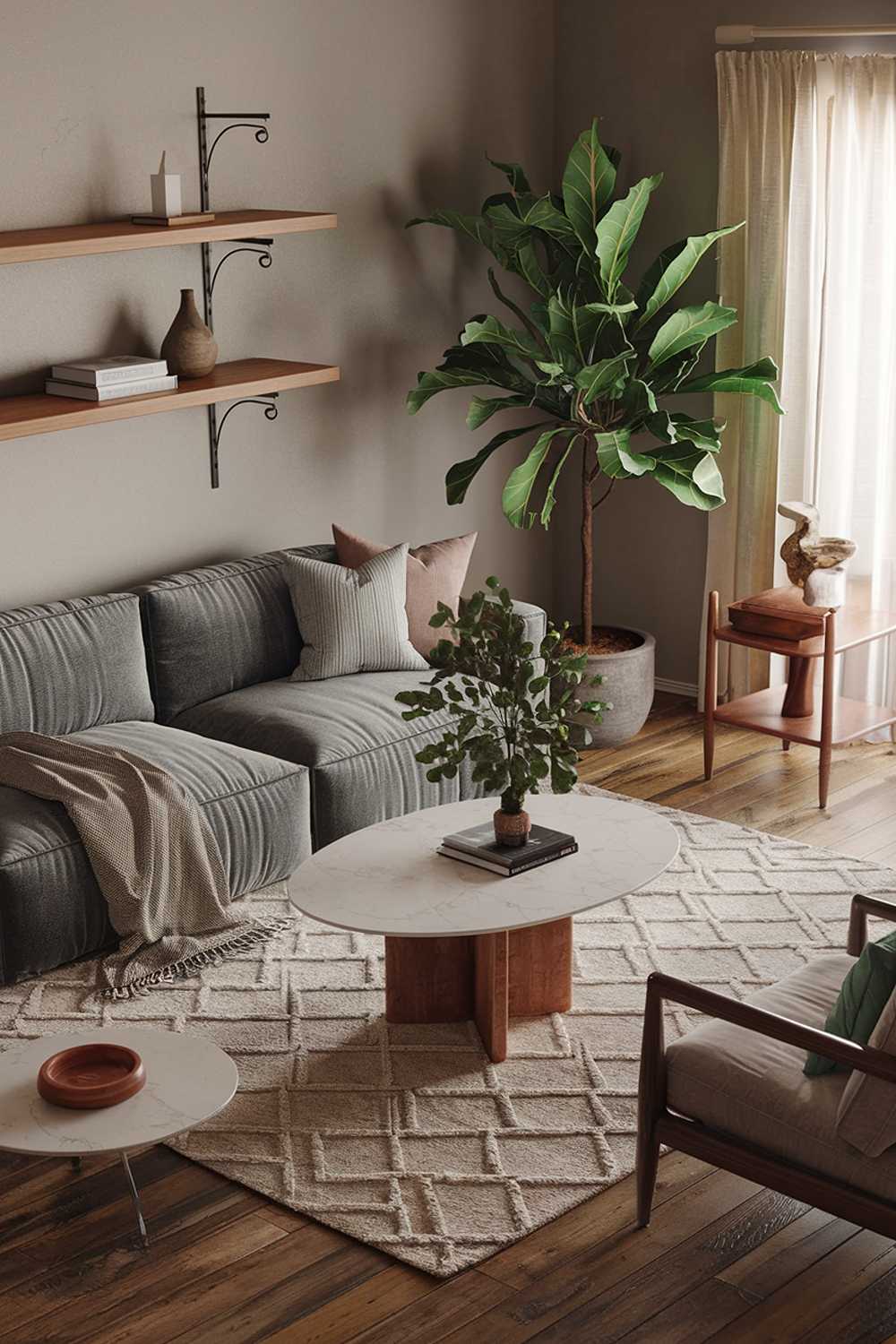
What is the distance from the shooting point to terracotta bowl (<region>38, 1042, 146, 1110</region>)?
9.62ft

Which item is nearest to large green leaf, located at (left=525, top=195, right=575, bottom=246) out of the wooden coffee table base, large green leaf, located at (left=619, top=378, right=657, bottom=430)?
large green leaf, located at (left=619, top=378, right=657, bottom=430)

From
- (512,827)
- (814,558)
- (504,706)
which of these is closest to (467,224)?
(814,558)

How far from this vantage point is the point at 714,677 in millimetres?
5406

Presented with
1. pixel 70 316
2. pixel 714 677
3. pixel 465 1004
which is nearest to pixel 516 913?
pixel 465 1004

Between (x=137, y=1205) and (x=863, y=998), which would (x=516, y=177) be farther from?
(x=137, y=1205)

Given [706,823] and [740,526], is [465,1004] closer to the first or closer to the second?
[706,823]

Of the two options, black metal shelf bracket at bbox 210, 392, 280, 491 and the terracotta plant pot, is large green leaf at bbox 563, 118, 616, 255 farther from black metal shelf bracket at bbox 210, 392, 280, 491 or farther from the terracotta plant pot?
the terracotta plant pot

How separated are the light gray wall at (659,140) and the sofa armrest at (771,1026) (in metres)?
3.49

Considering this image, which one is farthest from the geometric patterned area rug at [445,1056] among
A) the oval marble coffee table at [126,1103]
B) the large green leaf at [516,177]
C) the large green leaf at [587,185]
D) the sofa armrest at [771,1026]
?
the large green leaf at [516,177]

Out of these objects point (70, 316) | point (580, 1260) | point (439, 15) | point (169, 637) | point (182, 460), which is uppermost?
point (439, 15)

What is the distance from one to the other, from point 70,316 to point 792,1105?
10.7 feet

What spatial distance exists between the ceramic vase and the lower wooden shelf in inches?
80.1

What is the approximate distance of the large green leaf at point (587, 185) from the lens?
17.6 ft

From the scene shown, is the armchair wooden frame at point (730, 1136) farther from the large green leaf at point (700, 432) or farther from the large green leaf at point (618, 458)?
the large green leaf at point (700, 432)
